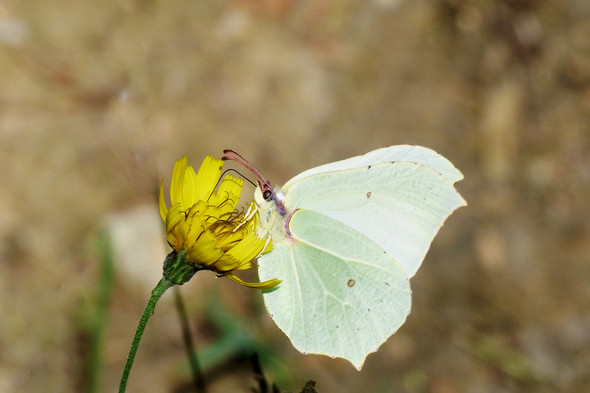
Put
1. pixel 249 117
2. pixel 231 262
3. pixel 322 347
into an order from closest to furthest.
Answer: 1. pixel 231 262
2. pixel 322 347
3. pixel 249 117

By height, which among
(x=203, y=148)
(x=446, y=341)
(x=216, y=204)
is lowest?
(x=446, y=341)

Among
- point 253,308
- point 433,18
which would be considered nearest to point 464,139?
point 433,18

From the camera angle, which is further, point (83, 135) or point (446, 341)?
point (446, 341)

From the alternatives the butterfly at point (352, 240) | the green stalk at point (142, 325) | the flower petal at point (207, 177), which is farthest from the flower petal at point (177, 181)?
the green stalk at point (142, 325)

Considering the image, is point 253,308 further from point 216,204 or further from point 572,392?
point 572,392

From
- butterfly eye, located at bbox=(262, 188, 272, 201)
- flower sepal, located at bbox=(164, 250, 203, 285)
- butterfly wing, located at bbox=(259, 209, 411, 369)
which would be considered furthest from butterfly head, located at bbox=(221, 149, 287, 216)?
flower sepal, located at bbox=(164, 250, 203, 285)

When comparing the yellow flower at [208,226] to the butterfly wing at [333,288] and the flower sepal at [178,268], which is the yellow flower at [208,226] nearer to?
the flower sepal at [178,268]
